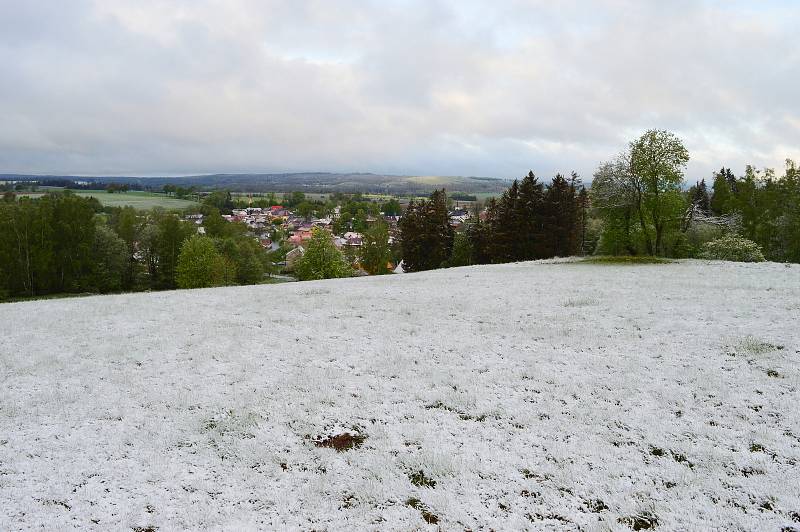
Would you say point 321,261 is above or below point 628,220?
below

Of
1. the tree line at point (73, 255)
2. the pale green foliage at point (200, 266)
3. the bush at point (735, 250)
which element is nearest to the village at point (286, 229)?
the tree line at point (73, 255)

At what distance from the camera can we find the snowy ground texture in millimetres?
7441

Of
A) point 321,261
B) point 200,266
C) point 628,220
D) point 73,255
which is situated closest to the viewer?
point 628,220

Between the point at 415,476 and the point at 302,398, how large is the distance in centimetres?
442

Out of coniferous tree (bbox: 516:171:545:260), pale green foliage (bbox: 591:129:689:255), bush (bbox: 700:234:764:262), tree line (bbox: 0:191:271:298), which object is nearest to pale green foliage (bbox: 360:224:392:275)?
tree line (bbox: 0:191:271:298)

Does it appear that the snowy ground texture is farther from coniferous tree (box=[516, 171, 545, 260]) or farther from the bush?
coniferous tree (box=[516, 171, 545, 260])

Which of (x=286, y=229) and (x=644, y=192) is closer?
(x=644, y=192)

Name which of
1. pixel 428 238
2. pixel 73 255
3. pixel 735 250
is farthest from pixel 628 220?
pixel 73 255

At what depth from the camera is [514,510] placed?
734cm

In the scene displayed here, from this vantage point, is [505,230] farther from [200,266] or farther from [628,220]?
[200,266]

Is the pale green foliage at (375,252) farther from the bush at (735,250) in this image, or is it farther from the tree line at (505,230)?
the bush at (735,250)

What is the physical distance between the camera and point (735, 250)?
40656mm

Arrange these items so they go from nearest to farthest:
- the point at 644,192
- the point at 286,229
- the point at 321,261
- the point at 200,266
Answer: the point at 644,192, the point at 321,261, the point at 200,266, the point at 286,229

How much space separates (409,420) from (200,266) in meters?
54.1
